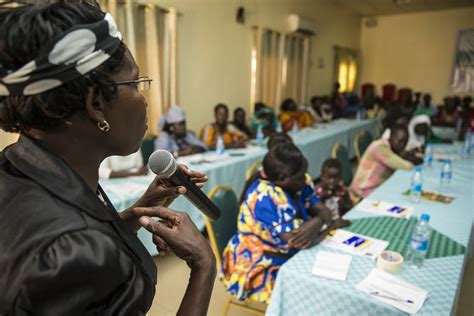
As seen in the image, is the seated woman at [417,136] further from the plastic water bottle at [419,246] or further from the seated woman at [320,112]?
the plastic water bottle at [419,246]

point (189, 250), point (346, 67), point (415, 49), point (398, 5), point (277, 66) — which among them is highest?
point (398, 5)

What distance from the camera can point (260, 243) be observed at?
1.80 m

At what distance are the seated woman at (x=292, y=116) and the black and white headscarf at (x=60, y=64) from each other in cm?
537

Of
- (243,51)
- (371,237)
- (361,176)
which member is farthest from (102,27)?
(243,51)

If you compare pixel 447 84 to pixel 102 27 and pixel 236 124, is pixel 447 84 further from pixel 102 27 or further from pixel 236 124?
pixel 102 27

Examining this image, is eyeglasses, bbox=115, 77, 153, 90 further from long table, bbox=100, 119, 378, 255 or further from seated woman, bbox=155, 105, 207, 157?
seated woman, bbox=155, 105, 207, 157

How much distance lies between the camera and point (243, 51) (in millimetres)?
5918

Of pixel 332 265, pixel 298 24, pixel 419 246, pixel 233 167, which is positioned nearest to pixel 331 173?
pixel 233 167

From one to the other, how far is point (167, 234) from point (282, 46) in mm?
6552

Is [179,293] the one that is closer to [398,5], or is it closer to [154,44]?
[154,44]

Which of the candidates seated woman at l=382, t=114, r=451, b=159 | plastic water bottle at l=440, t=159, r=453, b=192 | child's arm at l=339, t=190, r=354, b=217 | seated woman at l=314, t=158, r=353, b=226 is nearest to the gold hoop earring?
seated woman at l=314, t=158, r=353, b=226

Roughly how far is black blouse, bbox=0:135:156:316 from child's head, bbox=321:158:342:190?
235cm

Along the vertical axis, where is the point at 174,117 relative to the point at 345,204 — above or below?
above

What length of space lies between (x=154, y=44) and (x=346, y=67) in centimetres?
699
